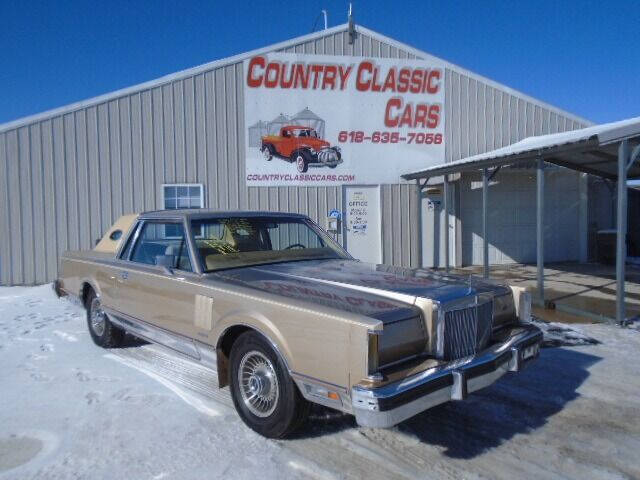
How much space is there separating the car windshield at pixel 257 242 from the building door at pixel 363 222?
7.13 m

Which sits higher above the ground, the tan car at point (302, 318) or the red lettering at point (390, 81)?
the red lettering at point (390, 81)

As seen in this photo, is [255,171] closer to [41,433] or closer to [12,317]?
[12,317]

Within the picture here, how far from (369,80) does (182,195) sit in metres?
5.15

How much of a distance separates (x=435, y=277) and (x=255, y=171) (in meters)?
8.26

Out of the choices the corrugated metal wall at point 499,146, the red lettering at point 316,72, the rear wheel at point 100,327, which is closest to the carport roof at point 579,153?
the corrugated metal wall at point 499,146

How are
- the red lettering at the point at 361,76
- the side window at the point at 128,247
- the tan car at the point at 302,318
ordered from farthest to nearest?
the red lettering at the point at 361,76, the side window at the point at 128,247, the tan car at the point at 302,318

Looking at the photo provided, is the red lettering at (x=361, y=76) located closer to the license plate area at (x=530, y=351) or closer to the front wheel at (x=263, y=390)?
the license plate area at (x=530, y=351)

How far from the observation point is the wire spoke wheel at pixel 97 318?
229 inches

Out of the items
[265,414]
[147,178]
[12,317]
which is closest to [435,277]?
[265,414]

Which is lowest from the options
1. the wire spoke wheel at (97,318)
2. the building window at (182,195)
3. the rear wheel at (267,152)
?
the wire spoke wheel at (97,318)

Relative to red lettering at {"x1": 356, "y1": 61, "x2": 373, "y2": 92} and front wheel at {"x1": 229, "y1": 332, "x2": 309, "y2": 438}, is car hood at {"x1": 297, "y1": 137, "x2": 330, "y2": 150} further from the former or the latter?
front wheel at {"x1": 229, "y1": 332, "x2": 309, "y2": 438}

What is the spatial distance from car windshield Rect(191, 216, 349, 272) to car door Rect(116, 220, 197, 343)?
18 centimetres

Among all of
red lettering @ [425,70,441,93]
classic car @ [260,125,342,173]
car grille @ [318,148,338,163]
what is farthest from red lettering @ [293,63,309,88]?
red lettering @ [425,70,441,93]

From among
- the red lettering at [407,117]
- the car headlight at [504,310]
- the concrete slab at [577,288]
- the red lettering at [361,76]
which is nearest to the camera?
the car headlight at [504,310]
